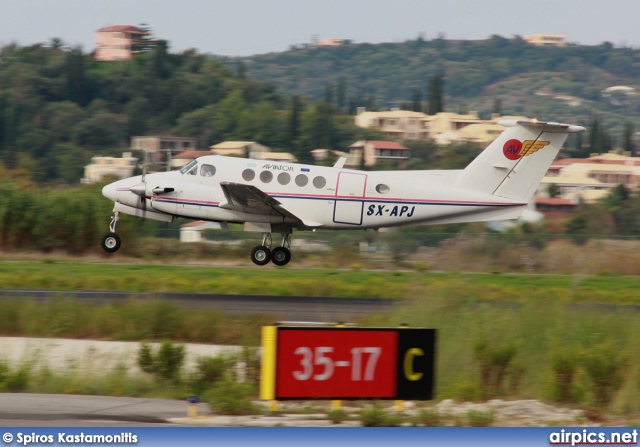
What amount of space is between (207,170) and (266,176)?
189 centimetres

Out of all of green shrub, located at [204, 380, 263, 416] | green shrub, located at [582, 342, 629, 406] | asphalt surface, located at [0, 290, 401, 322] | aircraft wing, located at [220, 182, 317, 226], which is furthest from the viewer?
aircraft wing, located at [220, 182, 317, 226]

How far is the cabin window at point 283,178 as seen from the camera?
26062 mm

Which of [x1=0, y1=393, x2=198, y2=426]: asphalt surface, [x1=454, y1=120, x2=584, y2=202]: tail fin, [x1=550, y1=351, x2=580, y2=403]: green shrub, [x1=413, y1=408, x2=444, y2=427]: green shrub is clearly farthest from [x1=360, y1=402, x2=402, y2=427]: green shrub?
[x1=454, y1=120, x2=584, y2=202]: tail fin

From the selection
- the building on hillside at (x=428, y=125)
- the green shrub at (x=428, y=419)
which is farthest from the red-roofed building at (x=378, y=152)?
the green shrub at (x=428, y=419)

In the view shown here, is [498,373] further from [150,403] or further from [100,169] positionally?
[100,169]

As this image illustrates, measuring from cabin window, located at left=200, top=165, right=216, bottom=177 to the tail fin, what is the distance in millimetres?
7539

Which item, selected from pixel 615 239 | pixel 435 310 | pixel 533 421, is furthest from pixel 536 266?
pixel 533 421

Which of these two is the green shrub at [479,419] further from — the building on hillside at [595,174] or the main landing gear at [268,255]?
the building on hillside at [595,174]

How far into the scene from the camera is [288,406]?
1159 centimetres

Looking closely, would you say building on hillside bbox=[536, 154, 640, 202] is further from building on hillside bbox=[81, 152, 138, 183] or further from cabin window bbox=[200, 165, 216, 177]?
cabin window bbox=[200, 165, 216, 177]

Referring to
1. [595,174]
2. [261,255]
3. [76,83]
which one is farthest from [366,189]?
[76,83]

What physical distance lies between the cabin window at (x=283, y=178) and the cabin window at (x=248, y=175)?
84 centimetres

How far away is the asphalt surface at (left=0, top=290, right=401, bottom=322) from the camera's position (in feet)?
65.6

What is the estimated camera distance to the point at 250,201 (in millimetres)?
25703
